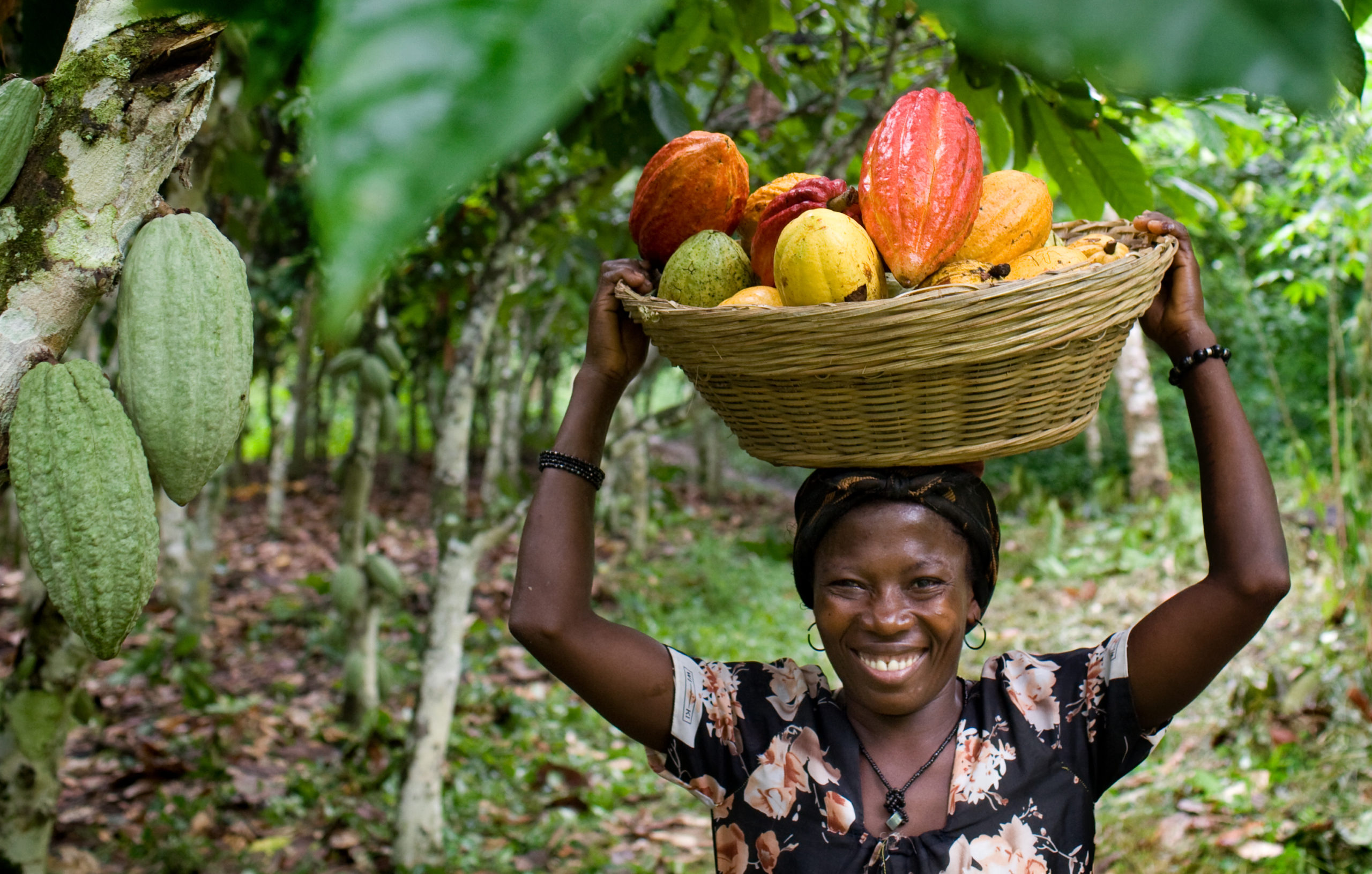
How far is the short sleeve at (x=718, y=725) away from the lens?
1.31 m

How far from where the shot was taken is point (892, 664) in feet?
4.05

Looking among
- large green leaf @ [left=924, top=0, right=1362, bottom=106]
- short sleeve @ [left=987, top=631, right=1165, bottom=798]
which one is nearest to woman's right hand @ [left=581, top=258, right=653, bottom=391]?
short sleeve @ [left=987, top=631, right=1165, bottom=798]

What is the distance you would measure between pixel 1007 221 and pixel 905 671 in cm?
55

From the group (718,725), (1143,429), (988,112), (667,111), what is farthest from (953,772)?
(1143,429)

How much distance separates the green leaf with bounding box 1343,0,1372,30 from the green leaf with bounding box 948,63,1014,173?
70 cm

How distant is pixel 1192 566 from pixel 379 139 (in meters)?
5.33

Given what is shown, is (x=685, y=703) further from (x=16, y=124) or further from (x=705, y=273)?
(x=16, y=124)

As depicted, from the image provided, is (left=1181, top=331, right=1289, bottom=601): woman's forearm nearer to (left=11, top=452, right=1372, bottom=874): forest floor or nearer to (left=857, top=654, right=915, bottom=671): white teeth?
(left=857, top=654, right=915, bottom=671): white teeth

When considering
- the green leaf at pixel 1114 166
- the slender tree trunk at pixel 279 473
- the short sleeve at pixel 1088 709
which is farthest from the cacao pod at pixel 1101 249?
the slender tree trunk at pixel 279 473

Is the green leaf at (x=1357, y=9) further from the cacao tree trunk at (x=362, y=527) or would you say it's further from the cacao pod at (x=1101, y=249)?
the cacao tree trunk at (x=362, y=527)

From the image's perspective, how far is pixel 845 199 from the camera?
1135 mm

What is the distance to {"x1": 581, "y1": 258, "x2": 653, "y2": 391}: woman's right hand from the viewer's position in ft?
4.16

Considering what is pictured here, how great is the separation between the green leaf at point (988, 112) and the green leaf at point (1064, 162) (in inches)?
2.8

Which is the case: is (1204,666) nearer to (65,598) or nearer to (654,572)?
(65,598)
